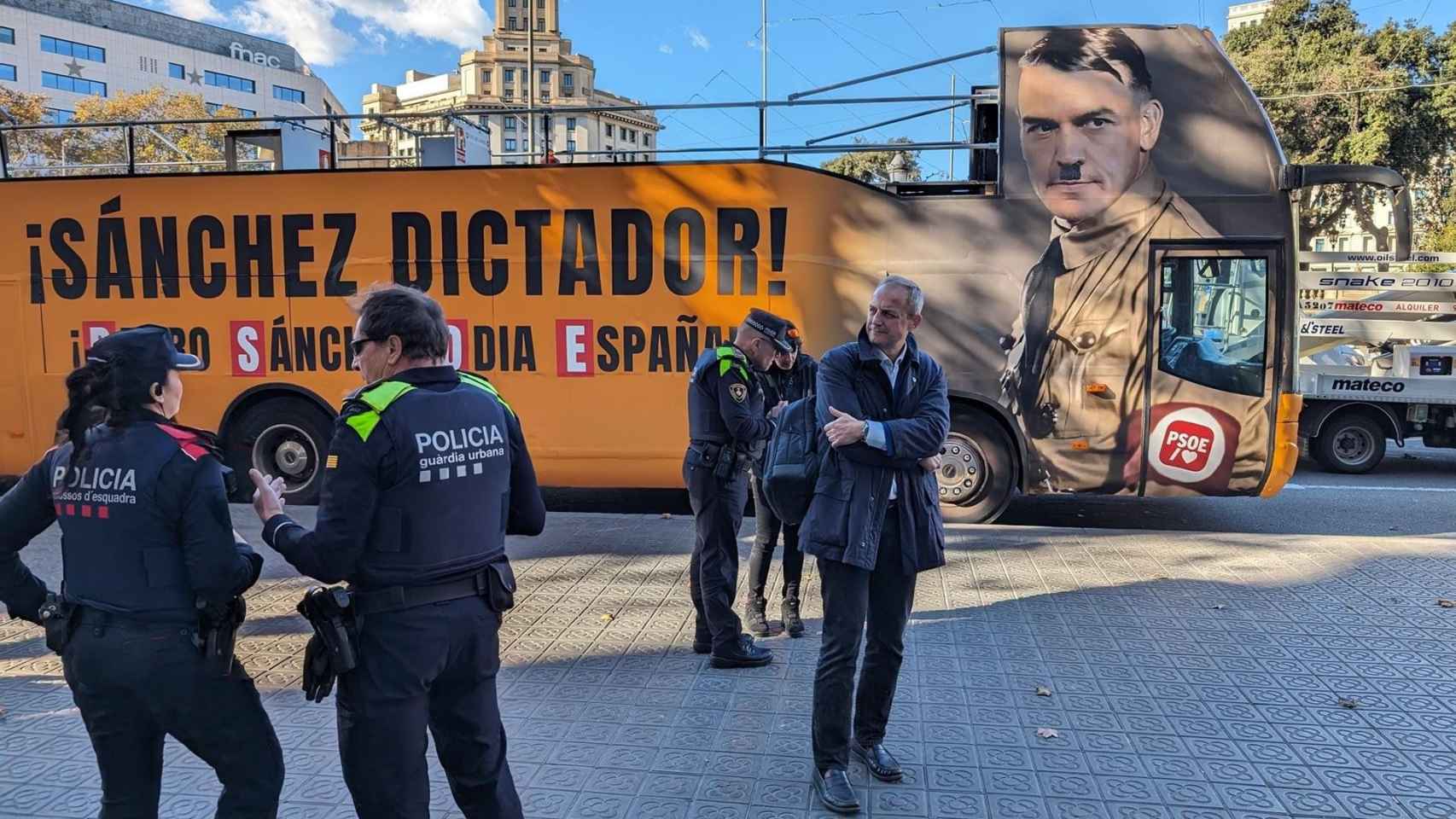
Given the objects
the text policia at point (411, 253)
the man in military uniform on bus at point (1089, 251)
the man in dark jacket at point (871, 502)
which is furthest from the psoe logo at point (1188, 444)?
the man in dark jacket at point (871, 502)

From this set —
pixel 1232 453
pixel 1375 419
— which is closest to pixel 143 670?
pixel 1232 453

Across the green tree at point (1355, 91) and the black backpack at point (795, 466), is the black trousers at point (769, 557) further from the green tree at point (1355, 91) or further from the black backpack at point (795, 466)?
the green tree at point (1355, 91)

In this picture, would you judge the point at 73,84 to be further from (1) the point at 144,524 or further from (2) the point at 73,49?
(1) the point at 144,524

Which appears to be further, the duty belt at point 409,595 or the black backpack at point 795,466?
the black backpack at point 795,466

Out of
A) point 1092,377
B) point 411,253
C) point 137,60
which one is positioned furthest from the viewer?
point 137,60

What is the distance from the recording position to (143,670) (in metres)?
2.37

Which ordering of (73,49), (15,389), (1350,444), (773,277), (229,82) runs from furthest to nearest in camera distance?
(229,82) → (73,49) → (1350,444) → (15,389) → (773,277)

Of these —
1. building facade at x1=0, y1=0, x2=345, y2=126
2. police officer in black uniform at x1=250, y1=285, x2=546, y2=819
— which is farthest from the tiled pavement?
building facade at x1=0, y1=0, x2=345, y2=126

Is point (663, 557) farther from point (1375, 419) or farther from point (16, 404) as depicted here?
point (1375, 419)

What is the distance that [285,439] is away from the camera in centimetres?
875

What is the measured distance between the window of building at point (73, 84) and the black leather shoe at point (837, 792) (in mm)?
86005

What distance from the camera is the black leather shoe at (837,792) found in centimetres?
343

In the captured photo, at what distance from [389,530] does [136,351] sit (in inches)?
32.6

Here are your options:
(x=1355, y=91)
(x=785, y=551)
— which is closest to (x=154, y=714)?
(x=785, y=551)
